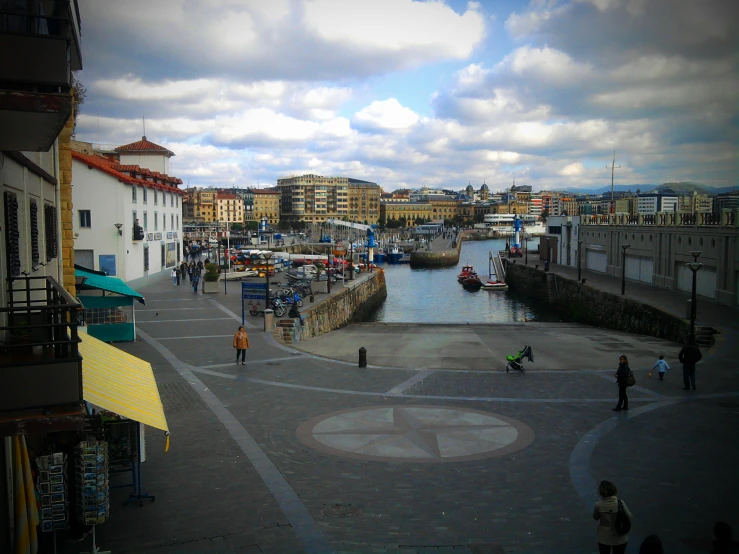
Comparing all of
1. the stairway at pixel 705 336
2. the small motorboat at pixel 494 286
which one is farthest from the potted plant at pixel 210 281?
the small motorboat at pixel 494 286

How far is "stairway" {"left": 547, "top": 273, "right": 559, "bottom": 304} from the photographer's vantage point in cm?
5506

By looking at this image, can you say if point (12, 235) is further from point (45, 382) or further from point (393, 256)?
point (393, 256)

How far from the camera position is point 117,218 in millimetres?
40688

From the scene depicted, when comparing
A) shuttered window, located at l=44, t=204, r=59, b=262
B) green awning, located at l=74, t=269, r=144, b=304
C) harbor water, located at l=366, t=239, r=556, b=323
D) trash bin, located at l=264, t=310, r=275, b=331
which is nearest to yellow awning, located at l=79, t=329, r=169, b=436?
shuttered window, located at l=44, t=204, r=59, b=262

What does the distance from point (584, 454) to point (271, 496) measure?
246 inches

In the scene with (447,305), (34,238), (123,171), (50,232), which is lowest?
(447,305)

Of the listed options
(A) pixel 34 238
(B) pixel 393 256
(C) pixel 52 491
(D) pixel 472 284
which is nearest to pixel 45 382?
(C) pixel 52 491

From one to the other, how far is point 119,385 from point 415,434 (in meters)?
6.44

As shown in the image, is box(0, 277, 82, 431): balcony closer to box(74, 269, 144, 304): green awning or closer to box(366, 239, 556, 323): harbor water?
box(74, 269, 144, 304): green awning

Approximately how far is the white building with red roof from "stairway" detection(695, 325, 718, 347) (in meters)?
33.2

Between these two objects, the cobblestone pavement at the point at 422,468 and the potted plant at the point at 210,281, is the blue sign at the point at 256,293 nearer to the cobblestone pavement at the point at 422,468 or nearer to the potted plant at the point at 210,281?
the cobblestone pavement at the point at 422,468

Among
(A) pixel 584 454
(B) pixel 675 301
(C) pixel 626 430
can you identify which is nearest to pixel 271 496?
(A) pixel 584 454

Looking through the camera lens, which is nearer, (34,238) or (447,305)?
(34,238)

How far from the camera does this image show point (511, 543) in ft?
28.4
